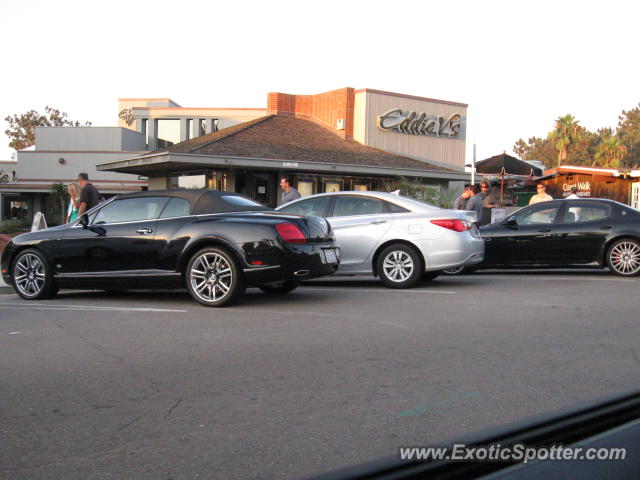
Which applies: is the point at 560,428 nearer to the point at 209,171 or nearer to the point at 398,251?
the point at 398,251

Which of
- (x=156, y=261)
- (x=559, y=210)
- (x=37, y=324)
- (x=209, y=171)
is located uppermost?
(x=209, y=171)

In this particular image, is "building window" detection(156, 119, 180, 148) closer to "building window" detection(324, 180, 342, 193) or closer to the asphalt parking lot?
"building window" detection(324, 180, 342, 193)

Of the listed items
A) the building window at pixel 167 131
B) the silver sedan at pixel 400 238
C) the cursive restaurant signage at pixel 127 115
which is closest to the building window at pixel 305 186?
the silver sedan at pixel 400 238

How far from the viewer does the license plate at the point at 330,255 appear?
8258mm

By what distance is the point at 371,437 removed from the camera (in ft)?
10.8

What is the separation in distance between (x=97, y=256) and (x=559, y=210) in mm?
8187

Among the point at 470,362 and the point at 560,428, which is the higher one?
the point at 560,428

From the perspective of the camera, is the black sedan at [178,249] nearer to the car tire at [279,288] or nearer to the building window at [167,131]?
the car tire at [279,288]

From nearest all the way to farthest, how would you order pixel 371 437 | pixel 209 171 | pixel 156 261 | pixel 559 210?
1. pixel 371 437
2. pixel 156 261
3. pixel 559 210
4. pixel 209 171

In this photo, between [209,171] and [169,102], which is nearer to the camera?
[209,171]

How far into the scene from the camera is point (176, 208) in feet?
27.5

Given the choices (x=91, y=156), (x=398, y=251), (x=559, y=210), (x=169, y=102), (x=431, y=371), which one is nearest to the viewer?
(x=431, y=371)

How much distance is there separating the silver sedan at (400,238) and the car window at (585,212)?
8.55 ft

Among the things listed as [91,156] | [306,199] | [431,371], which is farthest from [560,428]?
[91,156]
